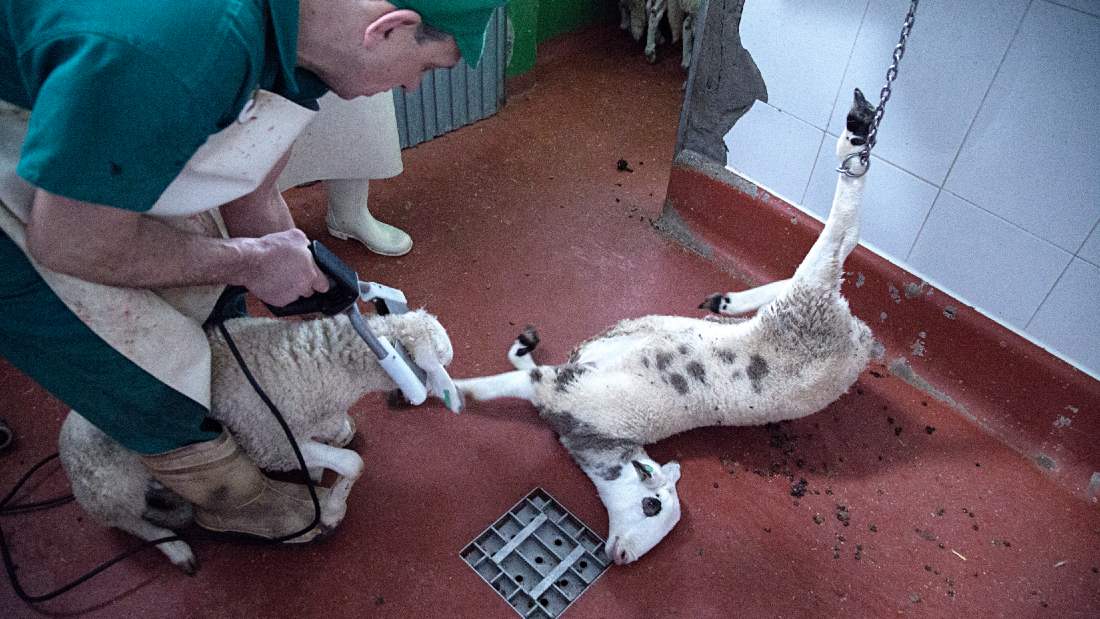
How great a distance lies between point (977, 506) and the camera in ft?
6.51

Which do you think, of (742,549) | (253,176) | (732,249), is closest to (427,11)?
(253,176)

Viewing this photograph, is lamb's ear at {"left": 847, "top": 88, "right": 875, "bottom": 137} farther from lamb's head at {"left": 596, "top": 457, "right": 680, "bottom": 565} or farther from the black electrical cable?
the black electrical cable

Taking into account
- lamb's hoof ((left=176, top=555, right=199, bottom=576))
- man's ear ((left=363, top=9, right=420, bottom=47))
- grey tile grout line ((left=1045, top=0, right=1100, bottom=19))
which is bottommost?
lamb's hoof ((left=176, top=555, right=199, bottom=576))

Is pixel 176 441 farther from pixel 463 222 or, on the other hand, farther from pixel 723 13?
pixel 723 13

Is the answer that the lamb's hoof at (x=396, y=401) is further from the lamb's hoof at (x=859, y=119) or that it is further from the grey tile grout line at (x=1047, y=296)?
the grey tile grout line at (x=1047, y=296)

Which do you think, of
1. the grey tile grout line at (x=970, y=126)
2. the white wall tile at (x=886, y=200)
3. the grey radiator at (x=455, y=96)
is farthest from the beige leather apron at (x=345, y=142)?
the grey tile grout line at (x=970, y=126)

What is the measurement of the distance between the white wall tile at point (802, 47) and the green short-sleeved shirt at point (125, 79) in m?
1.70

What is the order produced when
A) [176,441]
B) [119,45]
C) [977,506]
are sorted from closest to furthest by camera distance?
1. [119,45]
2. [176,441]
3. [977,506]

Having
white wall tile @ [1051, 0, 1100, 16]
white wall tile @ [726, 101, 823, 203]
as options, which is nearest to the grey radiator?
white wall tile @ [726, 101, 823, 203]

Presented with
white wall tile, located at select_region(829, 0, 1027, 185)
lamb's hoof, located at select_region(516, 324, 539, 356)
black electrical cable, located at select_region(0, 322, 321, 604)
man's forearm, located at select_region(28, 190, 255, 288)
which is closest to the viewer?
man's forearm, located at select_region(28, 190, 255, 288)

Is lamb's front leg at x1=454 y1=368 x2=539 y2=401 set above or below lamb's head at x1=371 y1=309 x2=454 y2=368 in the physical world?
below

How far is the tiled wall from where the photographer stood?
1.75m

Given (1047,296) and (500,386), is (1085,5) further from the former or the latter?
(500,386)

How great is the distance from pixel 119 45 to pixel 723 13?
2.01m
